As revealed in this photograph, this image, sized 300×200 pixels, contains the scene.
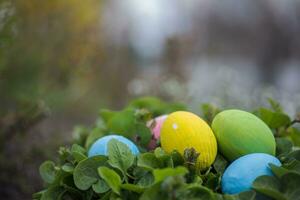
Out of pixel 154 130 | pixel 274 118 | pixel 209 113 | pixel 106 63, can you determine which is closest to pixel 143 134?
pixel 154 130

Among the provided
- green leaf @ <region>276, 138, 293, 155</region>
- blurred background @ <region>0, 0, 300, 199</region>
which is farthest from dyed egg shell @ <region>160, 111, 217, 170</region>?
Answer: blurred background @ <region>0, 0, 300, 199</region>

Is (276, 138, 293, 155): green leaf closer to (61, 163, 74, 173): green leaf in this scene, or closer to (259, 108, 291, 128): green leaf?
Answer: (259, 108, 291, 128): green leaf

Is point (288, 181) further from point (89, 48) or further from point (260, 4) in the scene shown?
point (260, 4)

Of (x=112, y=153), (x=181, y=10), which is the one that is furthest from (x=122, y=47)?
(x=112, y=153)

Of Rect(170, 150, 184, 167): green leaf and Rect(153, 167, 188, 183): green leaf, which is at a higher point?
Rect(153, 167, 188, 183): green leaf

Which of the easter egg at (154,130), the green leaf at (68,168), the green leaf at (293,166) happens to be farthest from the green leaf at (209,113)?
the green leaf at (68,168)

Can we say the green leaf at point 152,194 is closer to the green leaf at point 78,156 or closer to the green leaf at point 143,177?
the green leaf at point 143,177
